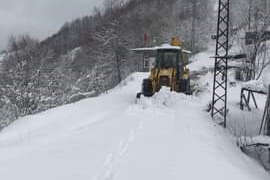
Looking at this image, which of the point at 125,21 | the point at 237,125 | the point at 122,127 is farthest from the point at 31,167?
the point at 125,21

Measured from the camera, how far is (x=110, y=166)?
8.51 meters

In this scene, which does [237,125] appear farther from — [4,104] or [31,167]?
→ [4,104]

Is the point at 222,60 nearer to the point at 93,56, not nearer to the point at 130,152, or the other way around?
the point at 130,152

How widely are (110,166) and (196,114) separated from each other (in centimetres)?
1112

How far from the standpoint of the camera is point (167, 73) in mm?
22391

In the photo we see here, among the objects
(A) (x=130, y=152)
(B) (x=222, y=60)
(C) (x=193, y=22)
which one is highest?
(C) (x=193, y=22)

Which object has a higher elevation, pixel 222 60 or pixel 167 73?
pixel 222 60

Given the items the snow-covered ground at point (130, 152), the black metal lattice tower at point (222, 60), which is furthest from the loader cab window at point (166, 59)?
the snow-covered ground at point (130, 152)

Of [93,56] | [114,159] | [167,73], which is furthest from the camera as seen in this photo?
[93,56]

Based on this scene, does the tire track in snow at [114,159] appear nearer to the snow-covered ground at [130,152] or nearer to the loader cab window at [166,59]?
the snow-covered ground at [130,152]

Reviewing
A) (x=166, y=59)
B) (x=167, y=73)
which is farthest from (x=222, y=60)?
(x=166, y=59)

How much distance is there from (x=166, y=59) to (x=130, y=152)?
13445 mm

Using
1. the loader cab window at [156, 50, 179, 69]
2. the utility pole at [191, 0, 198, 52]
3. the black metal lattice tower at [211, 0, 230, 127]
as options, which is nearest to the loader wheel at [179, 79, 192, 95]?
the loader cab window at [156, 50, 179, 69]

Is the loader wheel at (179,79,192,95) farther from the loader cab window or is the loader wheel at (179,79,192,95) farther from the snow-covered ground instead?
the snow-covered ground
